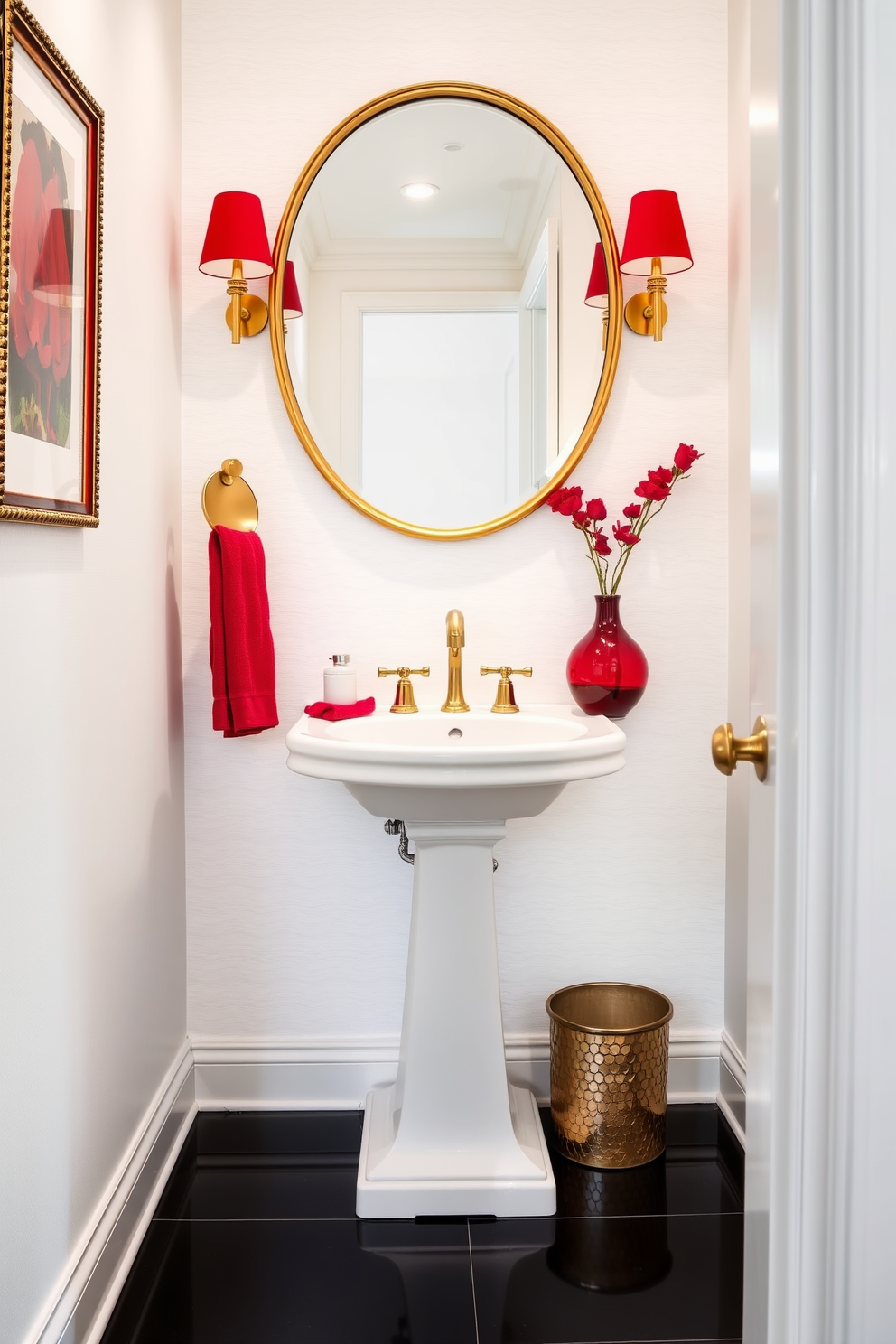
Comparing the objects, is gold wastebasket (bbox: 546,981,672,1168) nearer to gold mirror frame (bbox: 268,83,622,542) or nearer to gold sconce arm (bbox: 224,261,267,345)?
gold mirror frame (bbox: 268,83,622,542)

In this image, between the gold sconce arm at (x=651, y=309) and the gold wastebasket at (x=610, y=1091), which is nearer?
the gold wastebasket at (x=610, y=1091)

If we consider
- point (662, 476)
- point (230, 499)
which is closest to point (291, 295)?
point (230, 499)

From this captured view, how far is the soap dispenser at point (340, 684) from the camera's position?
1.99 meters

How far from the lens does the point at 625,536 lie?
203 cm

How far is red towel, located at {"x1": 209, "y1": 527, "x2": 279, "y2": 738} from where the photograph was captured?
190 centimetres

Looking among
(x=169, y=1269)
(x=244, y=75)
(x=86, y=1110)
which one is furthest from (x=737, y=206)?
(x=169, y=1269)

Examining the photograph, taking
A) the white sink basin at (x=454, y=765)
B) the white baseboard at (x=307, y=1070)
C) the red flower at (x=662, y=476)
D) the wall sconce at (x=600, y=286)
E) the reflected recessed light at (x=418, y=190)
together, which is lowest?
the white baseboard at (x=307, y=1070)

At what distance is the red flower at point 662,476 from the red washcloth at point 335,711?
2.30 ft

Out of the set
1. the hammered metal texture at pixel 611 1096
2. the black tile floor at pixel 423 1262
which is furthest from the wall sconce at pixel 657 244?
the black tile floor at pixel 423 1262

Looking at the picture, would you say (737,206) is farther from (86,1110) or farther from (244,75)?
(86,1110)

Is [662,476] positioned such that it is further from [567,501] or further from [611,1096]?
[611,1096]

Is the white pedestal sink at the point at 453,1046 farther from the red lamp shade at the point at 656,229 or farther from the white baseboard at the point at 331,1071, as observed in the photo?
the red lamp shade at the point at 656,229

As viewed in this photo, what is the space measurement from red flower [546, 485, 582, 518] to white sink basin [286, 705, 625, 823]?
1.30ft

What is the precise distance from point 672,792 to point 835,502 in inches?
60.0
